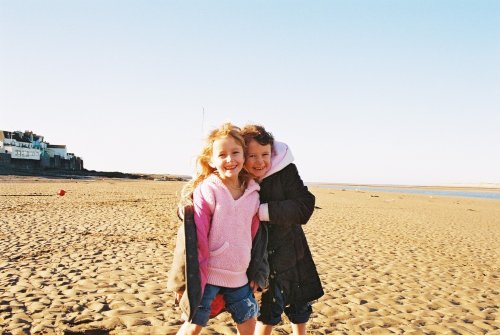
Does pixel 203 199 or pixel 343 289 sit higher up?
pixel 203 199

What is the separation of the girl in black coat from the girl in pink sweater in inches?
6.1

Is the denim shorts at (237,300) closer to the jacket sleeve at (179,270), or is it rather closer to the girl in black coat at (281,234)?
the jacket sleeve at (179,270)

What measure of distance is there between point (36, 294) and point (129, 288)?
1252 mm

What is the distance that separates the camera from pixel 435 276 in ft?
24.8

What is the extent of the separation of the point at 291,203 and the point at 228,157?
0.56m

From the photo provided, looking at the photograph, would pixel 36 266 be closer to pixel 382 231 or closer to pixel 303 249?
pixel 303 249

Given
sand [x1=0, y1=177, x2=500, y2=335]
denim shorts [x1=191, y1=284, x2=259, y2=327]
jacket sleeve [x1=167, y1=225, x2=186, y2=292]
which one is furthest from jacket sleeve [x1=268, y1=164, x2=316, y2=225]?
sand [x1=0, y1=177, x2=500, y2=335]

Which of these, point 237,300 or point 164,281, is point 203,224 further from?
point 164,281

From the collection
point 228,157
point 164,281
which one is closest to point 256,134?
point 228,157

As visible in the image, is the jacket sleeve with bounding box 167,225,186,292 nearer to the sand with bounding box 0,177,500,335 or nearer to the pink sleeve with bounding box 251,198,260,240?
the pink sleeve with bounding box 251,198,260,240

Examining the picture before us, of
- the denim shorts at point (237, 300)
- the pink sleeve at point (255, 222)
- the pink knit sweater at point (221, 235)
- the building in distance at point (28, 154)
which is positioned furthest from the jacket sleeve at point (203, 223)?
the building in distance at point (28, 154)

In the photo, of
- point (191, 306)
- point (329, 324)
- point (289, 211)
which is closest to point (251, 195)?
point (289, 211)

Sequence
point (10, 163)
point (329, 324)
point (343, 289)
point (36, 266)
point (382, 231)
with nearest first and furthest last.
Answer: point (329, 324) → point (343, 289) → point (36, 266) → point (382, 231) → point (10, 163)

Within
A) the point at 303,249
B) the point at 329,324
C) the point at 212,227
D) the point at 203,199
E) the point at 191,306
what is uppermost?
the point at 203,199
